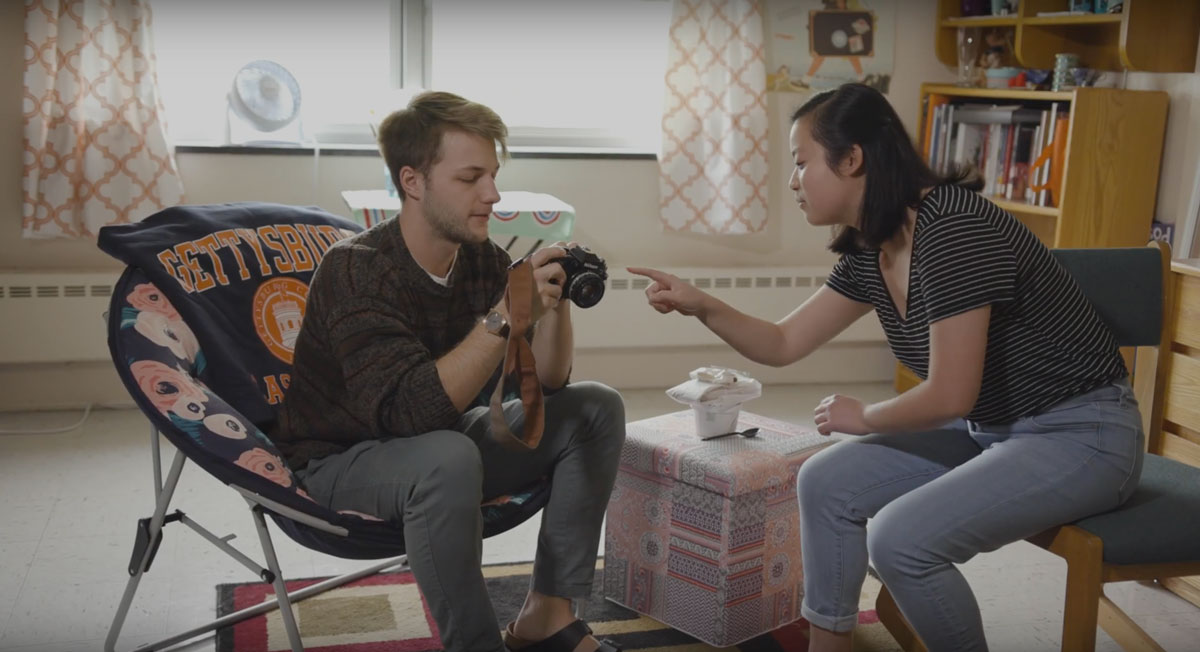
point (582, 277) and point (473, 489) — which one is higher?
point (582, 277)

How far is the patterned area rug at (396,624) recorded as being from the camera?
2178 mm

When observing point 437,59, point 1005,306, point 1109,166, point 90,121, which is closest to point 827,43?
point 1109,166

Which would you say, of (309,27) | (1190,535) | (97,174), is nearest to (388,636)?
(1190,535)

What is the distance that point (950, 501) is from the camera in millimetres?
1738

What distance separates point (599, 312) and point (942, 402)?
7.71ft

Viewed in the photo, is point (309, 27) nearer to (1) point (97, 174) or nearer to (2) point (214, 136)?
(2) point (214, 136)

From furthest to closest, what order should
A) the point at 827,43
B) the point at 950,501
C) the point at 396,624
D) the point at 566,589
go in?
the point at 827,43 < the point at 396,624 < the point at 566,589 < the point at 950,501

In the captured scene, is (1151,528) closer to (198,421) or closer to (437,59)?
(198,421)

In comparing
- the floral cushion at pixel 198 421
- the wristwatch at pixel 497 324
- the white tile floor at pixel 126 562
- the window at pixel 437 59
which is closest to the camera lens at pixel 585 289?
the wristwatch at pixel 497 324

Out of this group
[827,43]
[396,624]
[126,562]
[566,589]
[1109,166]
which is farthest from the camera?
[827,43]

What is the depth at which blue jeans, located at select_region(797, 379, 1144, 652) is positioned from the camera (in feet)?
5.66

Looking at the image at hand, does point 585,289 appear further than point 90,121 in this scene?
No

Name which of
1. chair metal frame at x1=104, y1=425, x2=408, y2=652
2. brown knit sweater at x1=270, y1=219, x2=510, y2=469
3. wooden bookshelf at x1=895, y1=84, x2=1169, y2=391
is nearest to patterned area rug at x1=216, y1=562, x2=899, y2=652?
chair metal frame at x1=104, y1=425, x2=408, y2=652

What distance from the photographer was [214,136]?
3830 mm
